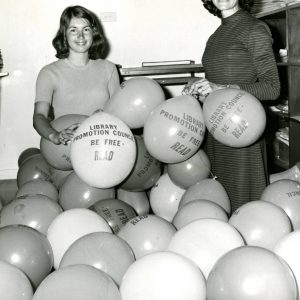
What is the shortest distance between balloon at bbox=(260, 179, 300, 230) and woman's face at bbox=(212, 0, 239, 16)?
778mm

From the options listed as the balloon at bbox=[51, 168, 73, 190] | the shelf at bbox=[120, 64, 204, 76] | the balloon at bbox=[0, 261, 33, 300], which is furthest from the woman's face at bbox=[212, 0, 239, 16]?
the shelf at bbox=[120, 64, 204, 76]

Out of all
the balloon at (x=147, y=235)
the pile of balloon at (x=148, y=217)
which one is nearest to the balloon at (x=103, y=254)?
the pile of balloon at (x=148, y=217)

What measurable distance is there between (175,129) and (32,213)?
70 cm

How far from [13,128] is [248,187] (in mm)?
2513

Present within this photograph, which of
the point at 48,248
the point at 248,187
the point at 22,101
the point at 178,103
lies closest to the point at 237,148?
the point at 248,187

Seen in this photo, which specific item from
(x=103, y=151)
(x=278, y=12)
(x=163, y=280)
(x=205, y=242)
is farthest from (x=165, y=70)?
(x=163, y=280)

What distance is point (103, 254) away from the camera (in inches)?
58.7

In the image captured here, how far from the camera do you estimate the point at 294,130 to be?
3.11 metres

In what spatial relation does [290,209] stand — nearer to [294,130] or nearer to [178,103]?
[178,103]

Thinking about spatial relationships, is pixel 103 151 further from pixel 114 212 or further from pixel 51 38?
pixel 51 38

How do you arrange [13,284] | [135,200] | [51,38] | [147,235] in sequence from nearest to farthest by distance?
[13,284], [147,235], [135,200], [51,38]

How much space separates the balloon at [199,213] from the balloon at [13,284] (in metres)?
0.67

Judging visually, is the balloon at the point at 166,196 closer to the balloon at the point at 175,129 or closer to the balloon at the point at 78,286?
the balloon at the point at 175,129

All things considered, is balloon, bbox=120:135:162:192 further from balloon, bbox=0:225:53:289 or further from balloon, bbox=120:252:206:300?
balloon, bbox=120:252:206:300
